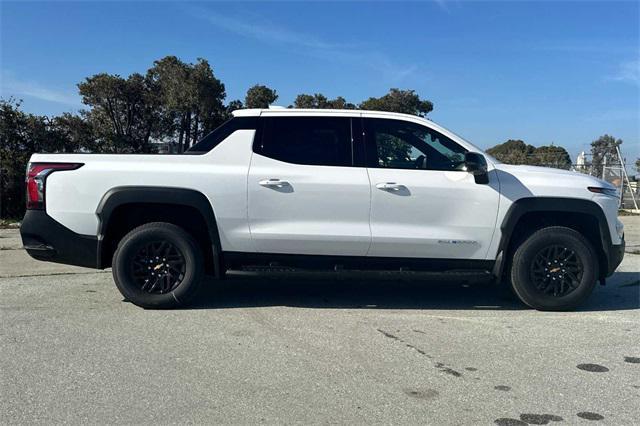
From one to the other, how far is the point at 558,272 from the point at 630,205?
17982 millimetres

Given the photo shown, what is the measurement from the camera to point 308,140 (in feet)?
19.0

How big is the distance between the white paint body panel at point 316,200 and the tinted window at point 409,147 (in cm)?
13

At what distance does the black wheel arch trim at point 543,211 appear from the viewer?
5625 mm

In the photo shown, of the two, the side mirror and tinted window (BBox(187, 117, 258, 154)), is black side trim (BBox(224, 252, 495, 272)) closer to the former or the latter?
the side mirror

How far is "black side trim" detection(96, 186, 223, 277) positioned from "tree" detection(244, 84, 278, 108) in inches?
963

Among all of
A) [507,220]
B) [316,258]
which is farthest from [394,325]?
[507,220]

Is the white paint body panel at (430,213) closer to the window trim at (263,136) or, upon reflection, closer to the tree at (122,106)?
the window trim at (263,136)

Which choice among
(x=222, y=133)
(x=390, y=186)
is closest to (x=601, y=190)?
(x=390, y=186)

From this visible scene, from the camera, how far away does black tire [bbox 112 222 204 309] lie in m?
5.56

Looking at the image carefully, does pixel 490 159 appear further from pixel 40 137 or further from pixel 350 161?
pixel 40 137

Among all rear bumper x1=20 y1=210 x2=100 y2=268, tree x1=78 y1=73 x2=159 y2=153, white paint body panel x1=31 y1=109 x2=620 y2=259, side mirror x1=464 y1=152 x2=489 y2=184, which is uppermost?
tree x1=78 y1=73 x2=159 y2=153

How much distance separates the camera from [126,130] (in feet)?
76.0

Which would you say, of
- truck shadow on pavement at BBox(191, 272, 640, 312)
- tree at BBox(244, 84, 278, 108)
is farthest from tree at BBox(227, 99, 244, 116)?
truck shadow on pavement at BBox(191, 272, 640, 312)

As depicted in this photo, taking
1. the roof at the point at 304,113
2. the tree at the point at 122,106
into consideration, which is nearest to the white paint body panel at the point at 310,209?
the roof at the point at 304,113
